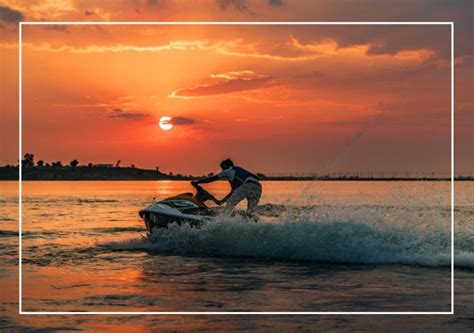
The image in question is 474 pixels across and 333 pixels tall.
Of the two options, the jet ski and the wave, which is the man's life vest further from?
the wave

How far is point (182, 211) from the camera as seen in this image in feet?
57.8

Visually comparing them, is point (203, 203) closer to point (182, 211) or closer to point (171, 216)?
point (182, 211)

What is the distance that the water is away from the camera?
9375mm

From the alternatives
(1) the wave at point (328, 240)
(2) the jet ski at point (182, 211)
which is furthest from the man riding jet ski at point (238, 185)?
(1) the wave at point (328, 240)

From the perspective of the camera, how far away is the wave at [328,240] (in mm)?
15375

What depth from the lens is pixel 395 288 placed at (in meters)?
11.6

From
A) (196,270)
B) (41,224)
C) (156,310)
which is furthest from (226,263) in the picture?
(41,224)

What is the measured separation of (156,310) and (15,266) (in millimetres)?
5942

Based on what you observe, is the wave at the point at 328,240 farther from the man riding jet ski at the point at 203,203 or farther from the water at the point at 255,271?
the man riding jet ski at the point at 203,203

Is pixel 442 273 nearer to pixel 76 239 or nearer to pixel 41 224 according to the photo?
pixel 76 239

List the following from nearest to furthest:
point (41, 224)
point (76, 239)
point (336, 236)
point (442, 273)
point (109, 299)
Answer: point (109, 299), point (442, 273), point (336, 236), point (76, 239), point (41, 224)

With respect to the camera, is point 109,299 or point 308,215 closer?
point 109,299

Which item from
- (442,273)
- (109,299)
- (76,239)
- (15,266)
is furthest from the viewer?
(76,239)

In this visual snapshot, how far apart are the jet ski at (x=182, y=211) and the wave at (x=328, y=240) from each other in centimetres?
23
